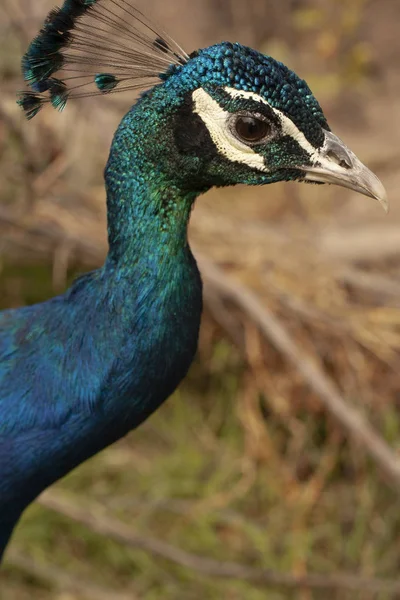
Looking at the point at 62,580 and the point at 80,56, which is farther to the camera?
the point at 62,580

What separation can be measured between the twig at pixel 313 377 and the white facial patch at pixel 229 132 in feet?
3.68

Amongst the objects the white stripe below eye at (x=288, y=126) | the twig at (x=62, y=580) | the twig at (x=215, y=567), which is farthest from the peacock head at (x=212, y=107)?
the twig at (x=62, y=580)

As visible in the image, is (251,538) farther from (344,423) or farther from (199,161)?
(199,161)

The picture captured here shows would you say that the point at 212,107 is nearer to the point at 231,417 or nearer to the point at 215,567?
the point at 215,567

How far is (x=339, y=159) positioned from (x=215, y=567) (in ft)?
4.94

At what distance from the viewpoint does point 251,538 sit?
257 cm

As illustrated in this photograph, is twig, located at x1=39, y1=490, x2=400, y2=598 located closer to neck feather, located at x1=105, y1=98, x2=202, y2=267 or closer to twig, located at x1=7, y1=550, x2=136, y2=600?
twig, located at x1=7, y1=550, x2=136, y2=600

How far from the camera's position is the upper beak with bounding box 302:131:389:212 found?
1.21m

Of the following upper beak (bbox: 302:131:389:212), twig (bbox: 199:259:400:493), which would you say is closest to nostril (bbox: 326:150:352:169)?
upper beak (bbox: 302:131:389:212)

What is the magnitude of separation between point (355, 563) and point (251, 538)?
0.32 meters

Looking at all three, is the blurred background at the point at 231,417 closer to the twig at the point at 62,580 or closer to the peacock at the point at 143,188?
the twig at the point at 62,580

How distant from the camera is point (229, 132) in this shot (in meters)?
1.18

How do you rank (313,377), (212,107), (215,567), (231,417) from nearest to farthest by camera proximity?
(212,107) → (313,377) → (215,567) → (231,417)

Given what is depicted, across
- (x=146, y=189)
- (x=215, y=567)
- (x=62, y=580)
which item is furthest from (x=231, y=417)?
(x=146, y=189)
